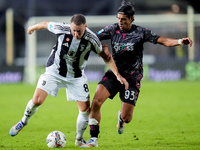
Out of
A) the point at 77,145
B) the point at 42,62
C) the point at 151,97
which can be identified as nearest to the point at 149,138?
the point at 77,145

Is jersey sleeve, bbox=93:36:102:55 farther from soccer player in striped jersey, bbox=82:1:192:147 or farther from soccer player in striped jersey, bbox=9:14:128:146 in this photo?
soccer player in striped jersey, bbox=82:1:192:147

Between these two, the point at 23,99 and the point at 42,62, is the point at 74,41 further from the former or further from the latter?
→ the point at 42,62

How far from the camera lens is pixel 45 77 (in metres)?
7.27

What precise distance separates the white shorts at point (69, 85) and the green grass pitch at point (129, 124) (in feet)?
2.82

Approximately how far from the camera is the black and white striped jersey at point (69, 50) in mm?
7082

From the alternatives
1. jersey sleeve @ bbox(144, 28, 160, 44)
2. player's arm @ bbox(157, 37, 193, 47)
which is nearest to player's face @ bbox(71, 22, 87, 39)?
jersey sleeve @ bbox(144, 28, 160, 44)

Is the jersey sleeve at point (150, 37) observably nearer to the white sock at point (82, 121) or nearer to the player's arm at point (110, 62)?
the player's arm at point (110, 62)

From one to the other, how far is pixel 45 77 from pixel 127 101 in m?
1.66

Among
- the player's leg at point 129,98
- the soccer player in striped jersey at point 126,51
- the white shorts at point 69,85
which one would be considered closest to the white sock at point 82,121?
the white shorts at point 69,85

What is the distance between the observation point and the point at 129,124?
10.2 m

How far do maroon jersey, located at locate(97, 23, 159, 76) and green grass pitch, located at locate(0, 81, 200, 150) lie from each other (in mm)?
1351

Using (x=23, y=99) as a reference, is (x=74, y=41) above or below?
above

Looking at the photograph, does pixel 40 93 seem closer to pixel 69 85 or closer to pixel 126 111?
pixel 69 85

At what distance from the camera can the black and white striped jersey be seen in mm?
7082
